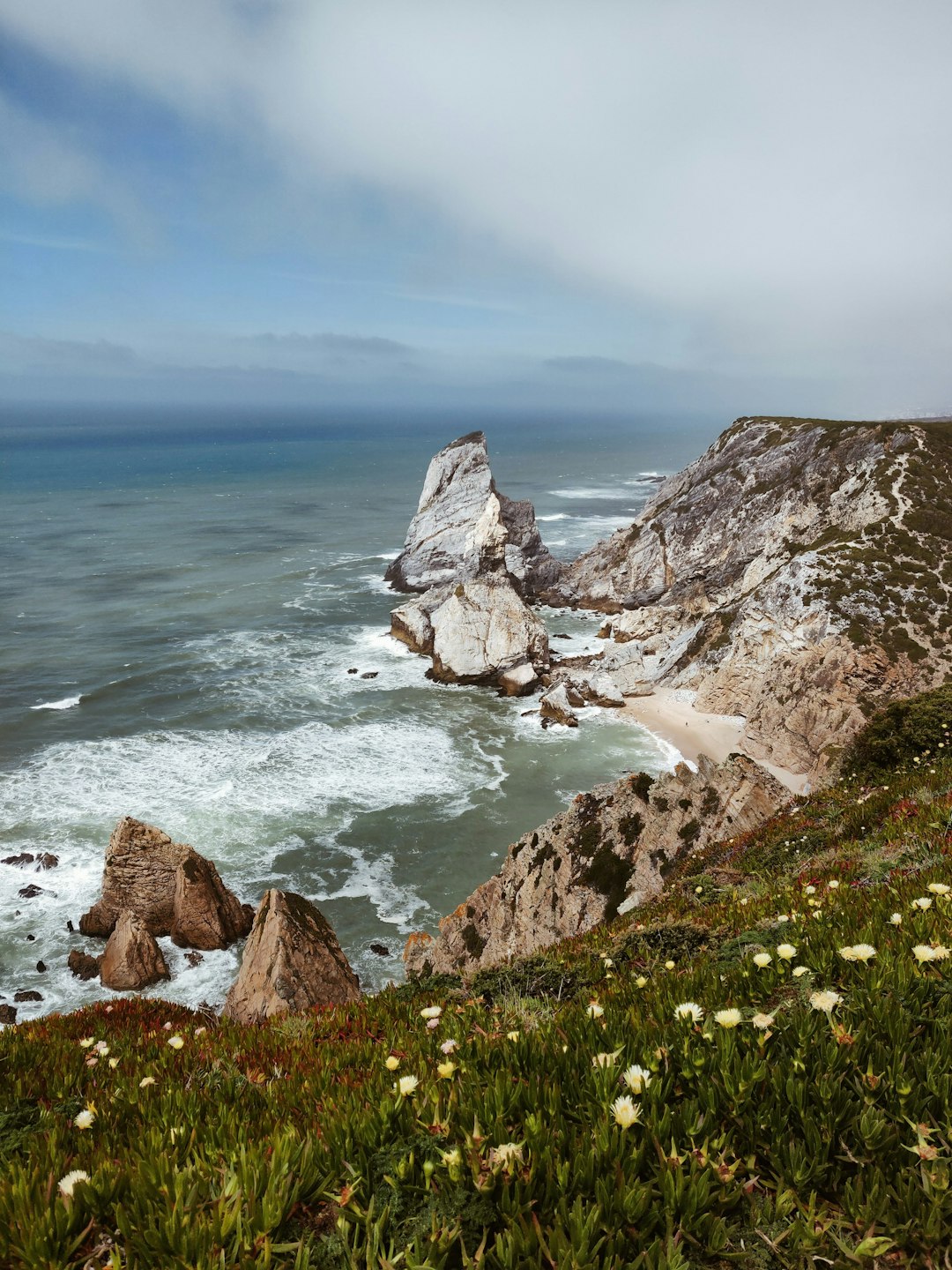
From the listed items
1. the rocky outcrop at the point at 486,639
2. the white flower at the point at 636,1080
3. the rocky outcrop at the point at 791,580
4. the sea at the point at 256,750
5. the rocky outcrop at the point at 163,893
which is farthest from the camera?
the rocky outcrop at the point at 486,639

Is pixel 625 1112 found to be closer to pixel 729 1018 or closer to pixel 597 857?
pixel 729 1018

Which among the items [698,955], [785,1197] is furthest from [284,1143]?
[698,955]

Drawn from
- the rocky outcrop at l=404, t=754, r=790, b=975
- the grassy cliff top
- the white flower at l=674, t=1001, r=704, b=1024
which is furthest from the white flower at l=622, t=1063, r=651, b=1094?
the rocky outcrop at l=404, t=754, r=790, b=975

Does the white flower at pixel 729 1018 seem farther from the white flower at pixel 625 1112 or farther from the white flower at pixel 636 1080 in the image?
the white flower at pixel 625 1112

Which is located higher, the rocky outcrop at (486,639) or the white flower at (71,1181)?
the white flower at (71,1181)

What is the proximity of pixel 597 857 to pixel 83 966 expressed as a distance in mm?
19850

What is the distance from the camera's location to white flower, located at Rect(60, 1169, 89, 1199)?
2744mm

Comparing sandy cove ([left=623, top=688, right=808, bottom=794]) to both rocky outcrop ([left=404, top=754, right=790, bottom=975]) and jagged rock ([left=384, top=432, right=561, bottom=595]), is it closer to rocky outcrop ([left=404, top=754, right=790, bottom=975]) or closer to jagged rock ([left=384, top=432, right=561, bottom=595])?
rocky outcrop ([left=404, top=754, right=790, bottom=975])

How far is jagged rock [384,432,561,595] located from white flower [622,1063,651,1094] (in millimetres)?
74469

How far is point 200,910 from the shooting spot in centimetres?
2720

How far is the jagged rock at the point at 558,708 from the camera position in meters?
48.6

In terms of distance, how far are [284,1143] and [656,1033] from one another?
1.90m

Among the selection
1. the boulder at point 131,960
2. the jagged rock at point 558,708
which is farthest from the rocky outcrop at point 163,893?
the jagged rock at point 558,708

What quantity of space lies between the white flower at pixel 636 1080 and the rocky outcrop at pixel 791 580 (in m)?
33.4
